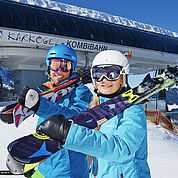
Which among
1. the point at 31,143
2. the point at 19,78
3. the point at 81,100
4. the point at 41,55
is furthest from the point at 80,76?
the point at 19,78

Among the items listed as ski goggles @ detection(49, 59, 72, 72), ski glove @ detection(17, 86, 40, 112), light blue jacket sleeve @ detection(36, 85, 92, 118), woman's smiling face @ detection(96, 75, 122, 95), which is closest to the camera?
woman's smiling face @ detection(96, 75, 122, 95)

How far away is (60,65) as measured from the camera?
212cm

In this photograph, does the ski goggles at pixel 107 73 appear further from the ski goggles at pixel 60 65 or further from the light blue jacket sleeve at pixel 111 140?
the ski goggles at pixel 60 65

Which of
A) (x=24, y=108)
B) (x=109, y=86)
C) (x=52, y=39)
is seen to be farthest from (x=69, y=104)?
(x=52, y=39)

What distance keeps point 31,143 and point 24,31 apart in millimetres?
13002

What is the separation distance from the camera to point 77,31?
15.1 m

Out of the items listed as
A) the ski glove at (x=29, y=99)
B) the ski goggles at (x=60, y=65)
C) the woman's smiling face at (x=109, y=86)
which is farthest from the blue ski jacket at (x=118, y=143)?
the ski goggles at (x=60, y=65)

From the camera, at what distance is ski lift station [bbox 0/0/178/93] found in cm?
1281

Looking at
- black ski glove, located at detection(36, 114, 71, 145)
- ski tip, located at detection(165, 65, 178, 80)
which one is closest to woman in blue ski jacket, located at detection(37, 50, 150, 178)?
black ski glove, located at detection(36, 114, 71, 145)

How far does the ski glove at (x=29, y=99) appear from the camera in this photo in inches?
62.3

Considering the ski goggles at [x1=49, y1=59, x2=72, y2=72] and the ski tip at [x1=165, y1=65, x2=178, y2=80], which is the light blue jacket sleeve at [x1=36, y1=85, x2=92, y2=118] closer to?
the ski goggles at [x1=49, y1=59, x2=72, y2=72]

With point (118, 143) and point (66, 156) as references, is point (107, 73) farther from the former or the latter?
point (66, 156)

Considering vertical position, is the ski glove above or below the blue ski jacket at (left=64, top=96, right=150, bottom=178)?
above

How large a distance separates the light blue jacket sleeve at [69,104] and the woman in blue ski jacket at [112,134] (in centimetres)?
42
